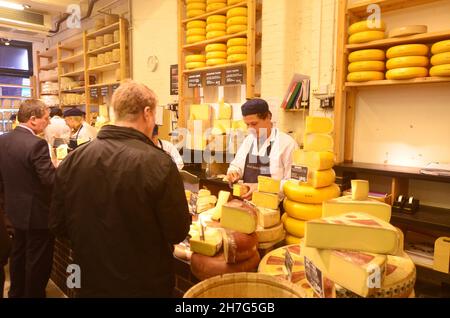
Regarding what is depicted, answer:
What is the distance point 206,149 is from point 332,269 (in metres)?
3.48

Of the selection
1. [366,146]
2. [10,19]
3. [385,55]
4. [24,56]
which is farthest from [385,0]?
[24,56]

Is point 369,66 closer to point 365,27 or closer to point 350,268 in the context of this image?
point 365,27

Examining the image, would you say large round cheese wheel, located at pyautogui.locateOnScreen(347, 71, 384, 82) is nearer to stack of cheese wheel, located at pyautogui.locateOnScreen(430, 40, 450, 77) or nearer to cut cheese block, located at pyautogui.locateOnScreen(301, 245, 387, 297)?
stack of cheese wheel, located at pyautogui.locateOnScreen(430, 40, 450, 77)

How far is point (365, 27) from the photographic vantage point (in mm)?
2990

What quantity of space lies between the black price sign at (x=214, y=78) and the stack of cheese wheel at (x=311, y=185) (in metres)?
2.79

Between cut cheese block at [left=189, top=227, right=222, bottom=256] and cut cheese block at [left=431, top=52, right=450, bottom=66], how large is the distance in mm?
2253

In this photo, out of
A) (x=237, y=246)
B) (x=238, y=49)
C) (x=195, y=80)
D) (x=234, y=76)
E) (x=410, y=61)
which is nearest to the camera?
(x=237, y=246)

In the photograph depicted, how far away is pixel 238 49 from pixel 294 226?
2.91 m

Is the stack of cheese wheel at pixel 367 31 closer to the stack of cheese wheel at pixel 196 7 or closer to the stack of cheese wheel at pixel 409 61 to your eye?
the stack of cheese wheel at pixel 409 61

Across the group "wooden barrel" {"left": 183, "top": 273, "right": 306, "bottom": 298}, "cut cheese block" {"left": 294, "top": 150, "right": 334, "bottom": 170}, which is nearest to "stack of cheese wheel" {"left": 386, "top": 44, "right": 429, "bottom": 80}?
"cut cheese block" {"left": 294, "top": 150, "right": 334, "bottom": 170}

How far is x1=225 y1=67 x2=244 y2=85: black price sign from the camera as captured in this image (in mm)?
4203

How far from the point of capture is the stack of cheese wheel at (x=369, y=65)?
296cm

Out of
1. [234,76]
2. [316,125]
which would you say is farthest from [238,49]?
[316,125]

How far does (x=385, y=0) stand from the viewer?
2918 millimetres
